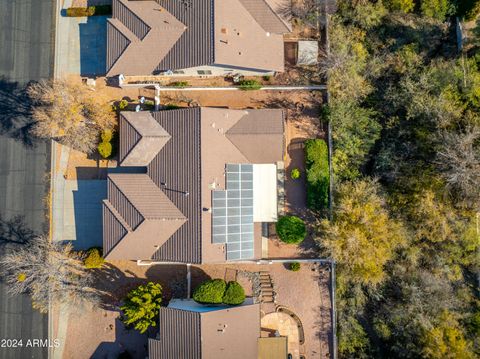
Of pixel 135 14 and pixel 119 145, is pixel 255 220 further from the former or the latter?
pixel 135 14

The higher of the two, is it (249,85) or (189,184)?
(249,85)

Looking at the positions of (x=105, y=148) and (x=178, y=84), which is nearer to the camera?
(x=105, y=148)

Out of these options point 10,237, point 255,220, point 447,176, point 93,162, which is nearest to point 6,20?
point 93,162

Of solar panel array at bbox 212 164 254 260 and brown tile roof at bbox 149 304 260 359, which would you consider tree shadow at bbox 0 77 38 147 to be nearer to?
solar panel array at bbox 212 164 254 260

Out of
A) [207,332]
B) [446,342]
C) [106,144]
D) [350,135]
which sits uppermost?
[350,135]

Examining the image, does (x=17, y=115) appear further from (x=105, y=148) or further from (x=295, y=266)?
(x=295, y=266)

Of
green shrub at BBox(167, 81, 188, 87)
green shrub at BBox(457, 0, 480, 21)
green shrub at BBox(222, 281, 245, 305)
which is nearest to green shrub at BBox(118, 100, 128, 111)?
green shrub at BBox(167, 81, 188, 87)

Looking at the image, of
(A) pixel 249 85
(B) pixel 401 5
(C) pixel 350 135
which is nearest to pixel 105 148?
(A) pixel 249 85
